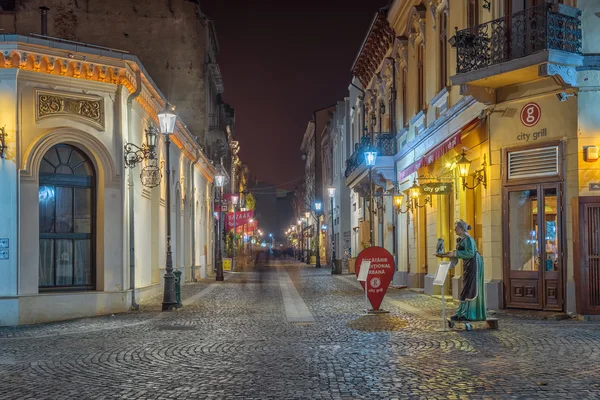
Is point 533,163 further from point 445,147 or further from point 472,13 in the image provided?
point 472,13

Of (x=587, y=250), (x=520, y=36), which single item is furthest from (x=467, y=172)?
(x=587, y=250)

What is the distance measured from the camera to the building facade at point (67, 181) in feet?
52.1

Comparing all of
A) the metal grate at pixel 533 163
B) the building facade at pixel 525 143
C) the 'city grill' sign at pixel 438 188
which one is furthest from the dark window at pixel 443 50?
the metal grate at pixel 533 163

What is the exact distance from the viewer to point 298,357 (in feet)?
34.3

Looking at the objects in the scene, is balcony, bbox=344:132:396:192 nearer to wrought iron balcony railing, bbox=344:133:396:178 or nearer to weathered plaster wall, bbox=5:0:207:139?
wrought iron balcony railing, bbox=344:133:396:178

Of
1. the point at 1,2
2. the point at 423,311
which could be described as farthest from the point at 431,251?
the point at 1,2

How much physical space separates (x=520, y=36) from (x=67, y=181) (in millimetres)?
10677

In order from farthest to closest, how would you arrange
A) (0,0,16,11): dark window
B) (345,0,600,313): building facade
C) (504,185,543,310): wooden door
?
(0,0,16,11): dark window → (504,185,543,310): wooden door → (345,0,600,313): building facade

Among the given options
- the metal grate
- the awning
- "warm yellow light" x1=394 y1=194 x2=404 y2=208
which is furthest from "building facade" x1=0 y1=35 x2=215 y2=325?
"warm yellow light" x1=394 y1=194 x2=404 y2=208

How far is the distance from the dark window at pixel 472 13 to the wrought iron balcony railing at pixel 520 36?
168 centimetres

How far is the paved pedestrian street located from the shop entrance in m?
0.58

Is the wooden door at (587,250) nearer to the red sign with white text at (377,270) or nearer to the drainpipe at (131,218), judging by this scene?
the red sign with white text at (377,270)

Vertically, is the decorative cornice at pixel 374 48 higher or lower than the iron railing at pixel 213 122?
higher

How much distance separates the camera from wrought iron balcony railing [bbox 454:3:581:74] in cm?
1431
